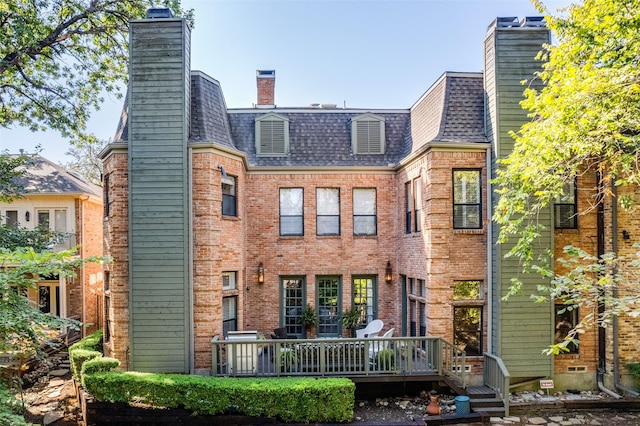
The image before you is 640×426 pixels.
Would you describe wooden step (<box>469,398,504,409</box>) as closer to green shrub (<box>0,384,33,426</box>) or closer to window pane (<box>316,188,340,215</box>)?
window pane (<box>316,188,340,215</box>)

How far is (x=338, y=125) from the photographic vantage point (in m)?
13.6

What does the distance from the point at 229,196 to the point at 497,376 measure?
27.8 feet

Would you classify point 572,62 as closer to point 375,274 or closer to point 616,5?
point 616,5

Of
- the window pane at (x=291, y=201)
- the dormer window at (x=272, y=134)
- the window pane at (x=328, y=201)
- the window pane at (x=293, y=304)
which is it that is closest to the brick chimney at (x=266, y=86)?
the dormer window at (x=272, y=134)

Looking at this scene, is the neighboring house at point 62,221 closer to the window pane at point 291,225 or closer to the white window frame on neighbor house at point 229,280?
the white window frame on neighbor house at point 229,280

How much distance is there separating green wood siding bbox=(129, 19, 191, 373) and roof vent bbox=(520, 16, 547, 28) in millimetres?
9248

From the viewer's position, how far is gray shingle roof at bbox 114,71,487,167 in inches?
423

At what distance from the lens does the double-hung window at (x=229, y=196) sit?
429 inches

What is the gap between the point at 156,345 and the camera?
9.81 metres

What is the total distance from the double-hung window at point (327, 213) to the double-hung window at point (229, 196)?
2.94 meters

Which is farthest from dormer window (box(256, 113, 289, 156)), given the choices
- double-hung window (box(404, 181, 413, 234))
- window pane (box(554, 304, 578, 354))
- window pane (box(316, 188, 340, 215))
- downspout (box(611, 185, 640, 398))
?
downspout (box(611, 185, 640, 398))

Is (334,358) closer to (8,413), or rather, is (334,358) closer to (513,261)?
(513,261)

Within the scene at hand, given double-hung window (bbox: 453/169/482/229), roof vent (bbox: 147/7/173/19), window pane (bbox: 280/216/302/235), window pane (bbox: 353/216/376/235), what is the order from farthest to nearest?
window pane (bbox: 353/216/376/235)
window pane (bbox: 280/216/302/235)
roof vent (bbox: 147/7/173/19)
double-hung window (bbox: 453/169/482/229)

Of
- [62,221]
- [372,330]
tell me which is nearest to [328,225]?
[372,330]
